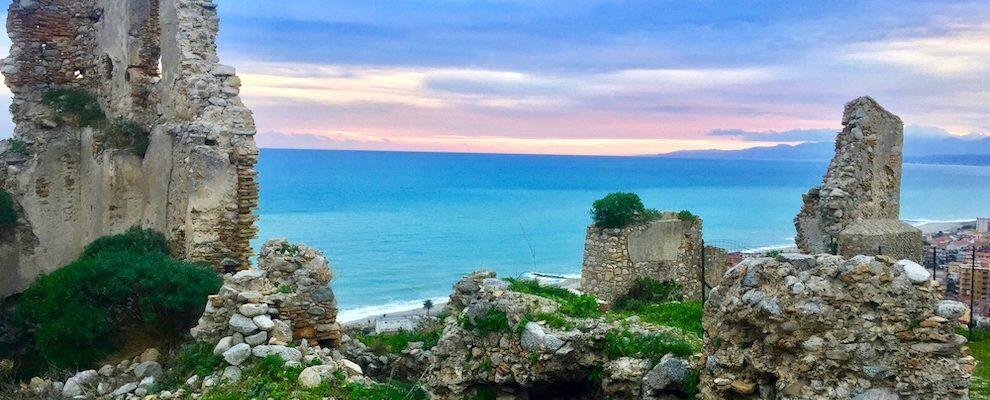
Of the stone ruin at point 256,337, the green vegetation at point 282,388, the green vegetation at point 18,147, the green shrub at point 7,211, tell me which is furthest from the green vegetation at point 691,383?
the green vegetation at point 18,147

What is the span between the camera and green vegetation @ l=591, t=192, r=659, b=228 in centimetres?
1686

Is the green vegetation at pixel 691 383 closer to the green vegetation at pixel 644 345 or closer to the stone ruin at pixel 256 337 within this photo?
the green vegetation at pixel 644 345

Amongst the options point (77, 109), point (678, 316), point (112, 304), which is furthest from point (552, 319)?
point (77, 109)

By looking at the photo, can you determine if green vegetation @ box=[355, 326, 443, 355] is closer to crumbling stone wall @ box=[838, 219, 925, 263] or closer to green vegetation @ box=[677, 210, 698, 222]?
crumbling stone wall @ box=[838, 219, 925, 263]

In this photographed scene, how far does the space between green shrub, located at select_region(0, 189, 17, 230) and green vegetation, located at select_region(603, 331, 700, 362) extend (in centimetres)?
1214

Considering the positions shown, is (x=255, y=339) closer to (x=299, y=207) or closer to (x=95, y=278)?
(x=95, y=278)

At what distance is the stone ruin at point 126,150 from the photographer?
1256cm

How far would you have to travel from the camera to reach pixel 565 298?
34.6 ft

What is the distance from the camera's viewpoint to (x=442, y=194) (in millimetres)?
119188

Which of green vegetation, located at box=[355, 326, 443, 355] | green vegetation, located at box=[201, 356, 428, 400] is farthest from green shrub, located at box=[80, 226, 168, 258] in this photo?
green vegetation, located at box=[201, 356, 428, 400]

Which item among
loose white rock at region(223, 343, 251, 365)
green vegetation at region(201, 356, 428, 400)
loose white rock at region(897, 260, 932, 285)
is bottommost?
green vegetation at region(201, 356, 428, 400)

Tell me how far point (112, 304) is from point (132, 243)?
114 inches

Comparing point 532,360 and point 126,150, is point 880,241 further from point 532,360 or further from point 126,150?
point 126,150

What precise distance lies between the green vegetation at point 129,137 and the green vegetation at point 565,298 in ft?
24.8
